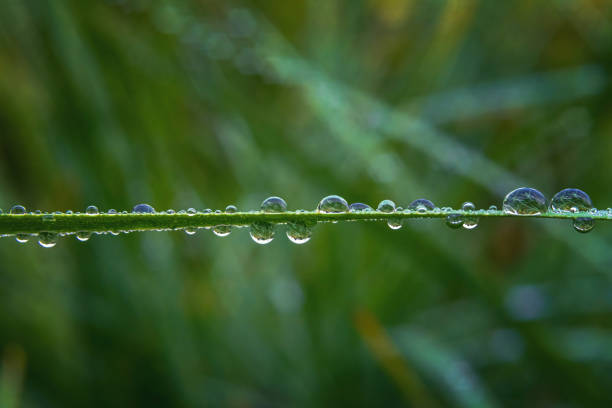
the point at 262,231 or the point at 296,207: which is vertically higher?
the point at 296,207

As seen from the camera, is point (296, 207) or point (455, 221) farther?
point (296, 207)

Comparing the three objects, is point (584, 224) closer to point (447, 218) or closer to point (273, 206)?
point (447, 218)

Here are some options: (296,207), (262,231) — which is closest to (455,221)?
(262,231)

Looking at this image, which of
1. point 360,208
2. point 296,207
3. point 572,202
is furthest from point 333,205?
point 296,207

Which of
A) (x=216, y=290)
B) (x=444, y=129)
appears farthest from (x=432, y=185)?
(x=216, y=290)

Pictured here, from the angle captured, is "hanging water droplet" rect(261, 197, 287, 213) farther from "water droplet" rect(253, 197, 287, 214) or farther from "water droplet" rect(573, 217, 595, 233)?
"water droplet" rect(573, 217, 595, 233)

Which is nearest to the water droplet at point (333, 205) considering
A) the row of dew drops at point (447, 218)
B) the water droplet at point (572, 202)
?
the row of dew drops at point (447, 218)

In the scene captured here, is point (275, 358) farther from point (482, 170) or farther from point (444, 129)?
point (444, 129)
